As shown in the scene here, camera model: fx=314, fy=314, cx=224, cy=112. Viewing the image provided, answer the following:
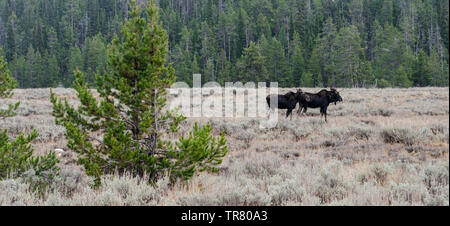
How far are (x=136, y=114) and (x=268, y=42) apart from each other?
6076 centimetres

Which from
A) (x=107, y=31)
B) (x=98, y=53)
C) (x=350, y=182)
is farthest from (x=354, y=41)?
(x=107, y=31)

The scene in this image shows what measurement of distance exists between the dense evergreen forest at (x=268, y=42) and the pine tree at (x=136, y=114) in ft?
118

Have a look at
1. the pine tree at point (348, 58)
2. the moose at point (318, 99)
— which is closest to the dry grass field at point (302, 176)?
the moose at point (318, 99)

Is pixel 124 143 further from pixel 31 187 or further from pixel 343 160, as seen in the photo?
pixel 343 160

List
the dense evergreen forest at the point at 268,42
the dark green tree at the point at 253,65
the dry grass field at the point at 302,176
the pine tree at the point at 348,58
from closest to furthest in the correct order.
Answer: the dry grass field at the point at 302,176, the pine tree at the point at 348,58, the dense evergreen forest at the point at 268,42, the dark green tree at the point at 253,65

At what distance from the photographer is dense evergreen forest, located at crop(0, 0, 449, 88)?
53.8m

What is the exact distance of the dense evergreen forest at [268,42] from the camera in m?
53.8

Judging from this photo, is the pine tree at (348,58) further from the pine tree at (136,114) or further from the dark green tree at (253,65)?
the pine tree at (136,114)

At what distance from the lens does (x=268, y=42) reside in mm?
63625

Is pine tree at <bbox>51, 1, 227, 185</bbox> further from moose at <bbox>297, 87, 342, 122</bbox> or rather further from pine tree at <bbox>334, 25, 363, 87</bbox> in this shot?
pine tree at <bbox>334, 25, 363, 87</bbox>

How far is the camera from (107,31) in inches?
3561

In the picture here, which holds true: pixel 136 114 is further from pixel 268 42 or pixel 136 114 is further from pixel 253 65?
pixel 268 42
